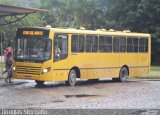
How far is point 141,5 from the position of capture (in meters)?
57.3

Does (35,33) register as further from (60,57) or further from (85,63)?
(85,63)

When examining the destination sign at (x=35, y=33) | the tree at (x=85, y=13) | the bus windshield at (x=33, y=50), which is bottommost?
the bus windshield at (x=33, y=50)

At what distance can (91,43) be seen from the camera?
27766mm

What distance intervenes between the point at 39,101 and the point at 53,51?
7005mm

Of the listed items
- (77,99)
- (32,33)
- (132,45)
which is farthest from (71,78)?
(77,99)

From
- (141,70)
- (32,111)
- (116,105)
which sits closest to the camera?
(32,111)

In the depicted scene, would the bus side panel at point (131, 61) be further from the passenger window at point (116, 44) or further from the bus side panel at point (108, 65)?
the bus side panel at point (108, 65)

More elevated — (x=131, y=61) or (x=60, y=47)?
(x=60, y=47)

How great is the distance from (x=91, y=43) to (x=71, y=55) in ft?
6.70

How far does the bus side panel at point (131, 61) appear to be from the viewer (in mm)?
30438

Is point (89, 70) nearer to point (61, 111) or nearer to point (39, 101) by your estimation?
point (39, 101)

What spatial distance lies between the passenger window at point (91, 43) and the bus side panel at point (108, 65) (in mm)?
629

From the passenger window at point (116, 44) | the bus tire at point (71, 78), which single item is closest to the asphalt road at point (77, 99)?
the bus tire at point (71, 78)

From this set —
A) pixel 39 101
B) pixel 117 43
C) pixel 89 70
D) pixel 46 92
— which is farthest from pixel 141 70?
pixel 39 101
